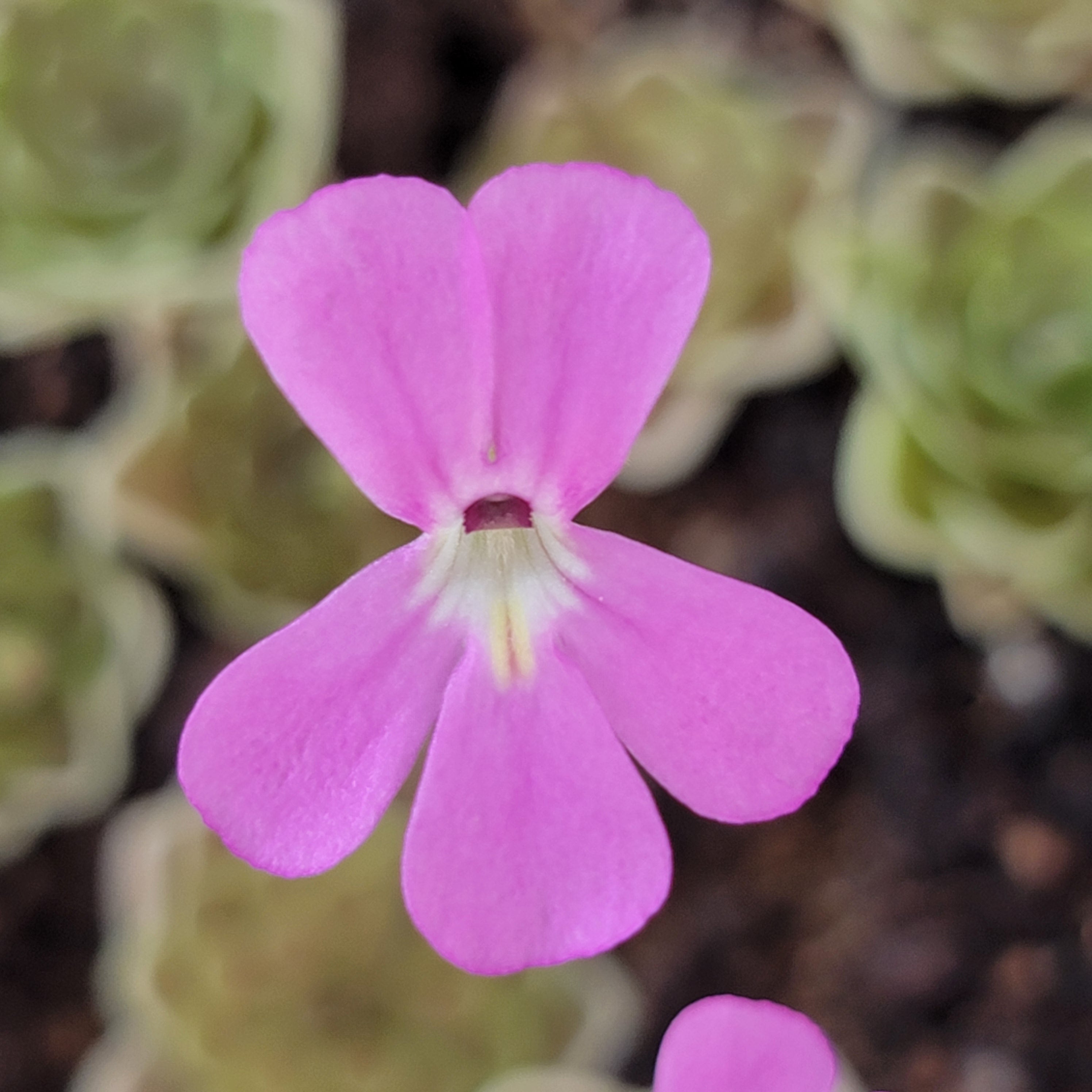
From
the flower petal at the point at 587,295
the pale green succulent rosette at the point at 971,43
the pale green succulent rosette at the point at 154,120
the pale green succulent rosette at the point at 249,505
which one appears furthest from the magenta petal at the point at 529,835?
the pale green succulent rosette at the point at 971,43

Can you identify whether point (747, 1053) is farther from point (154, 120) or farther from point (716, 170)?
point (154, 120)

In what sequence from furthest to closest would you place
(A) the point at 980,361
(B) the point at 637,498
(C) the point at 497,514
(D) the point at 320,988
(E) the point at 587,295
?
(B) the point at 637,498 < (D) the point at 320,988 < (A) the point at 980,361 < (C) the point at 497,514 < (E) the point at 587,295

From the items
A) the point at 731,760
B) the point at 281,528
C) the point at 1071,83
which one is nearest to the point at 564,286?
the point at 731,760

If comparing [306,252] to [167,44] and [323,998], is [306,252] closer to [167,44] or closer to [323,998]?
[167,44]

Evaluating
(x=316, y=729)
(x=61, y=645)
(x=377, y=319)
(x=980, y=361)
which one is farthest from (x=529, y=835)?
(x=61, y=645)

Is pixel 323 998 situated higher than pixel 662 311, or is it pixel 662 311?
pixel 662 311

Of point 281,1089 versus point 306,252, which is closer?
point 306,252
